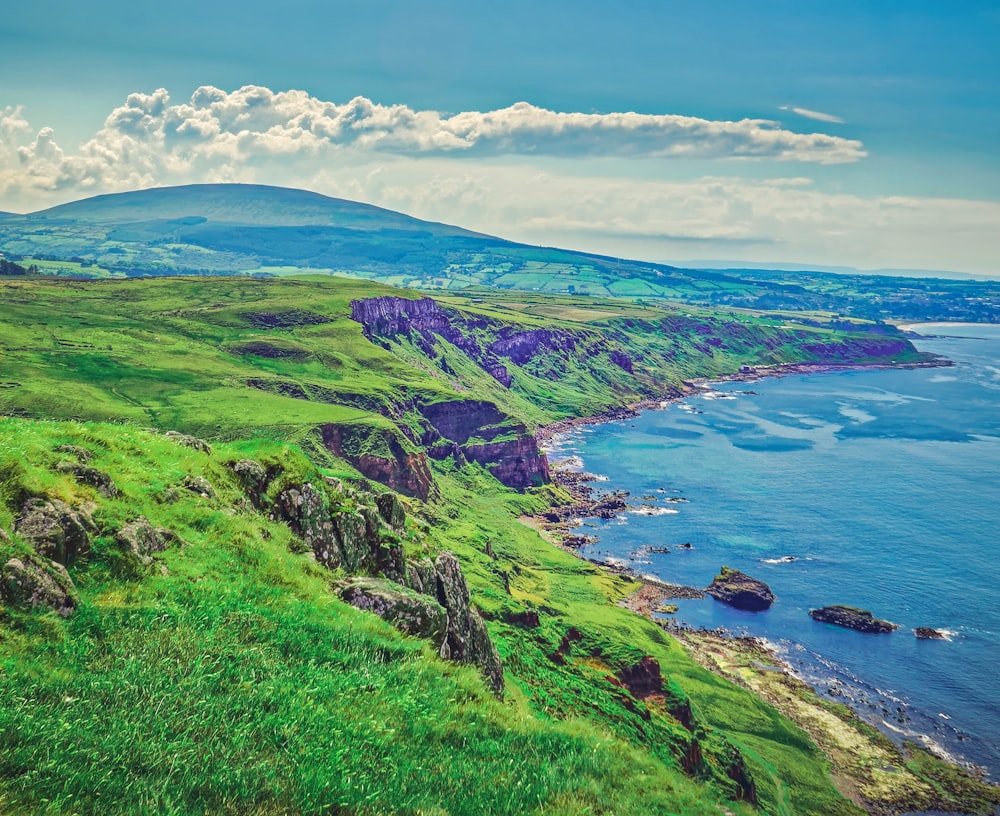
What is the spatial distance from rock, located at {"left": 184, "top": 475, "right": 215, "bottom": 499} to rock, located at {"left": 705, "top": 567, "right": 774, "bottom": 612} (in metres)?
106

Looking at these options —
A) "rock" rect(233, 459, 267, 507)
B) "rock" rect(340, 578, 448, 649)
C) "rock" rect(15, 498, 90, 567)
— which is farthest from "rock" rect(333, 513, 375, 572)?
"rock" rect(15, 498, 90, 567)

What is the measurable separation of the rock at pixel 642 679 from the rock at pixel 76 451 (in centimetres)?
5175

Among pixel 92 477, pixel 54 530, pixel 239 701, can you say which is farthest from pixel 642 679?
pixel 54 530

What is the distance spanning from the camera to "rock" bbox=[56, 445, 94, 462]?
84.5 feet

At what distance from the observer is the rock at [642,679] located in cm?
6400

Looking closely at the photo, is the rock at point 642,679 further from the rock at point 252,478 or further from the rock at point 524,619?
the rock at point 252,478

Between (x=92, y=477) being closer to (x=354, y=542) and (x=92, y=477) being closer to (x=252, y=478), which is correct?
(x=252, y=478)

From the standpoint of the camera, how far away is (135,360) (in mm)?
150625

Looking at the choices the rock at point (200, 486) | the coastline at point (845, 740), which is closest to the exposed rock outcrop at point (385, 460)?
the coastline at point (845, 740)

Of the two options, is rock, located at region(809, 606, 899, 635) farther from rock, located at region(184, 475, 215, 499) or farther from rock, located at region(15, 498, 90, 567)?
rock, located at region(15, 498, 90, 567)

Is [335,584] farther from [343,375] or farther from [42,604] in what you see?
[343,375]

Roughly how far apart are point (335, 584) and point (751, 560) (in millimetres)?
→ 122427

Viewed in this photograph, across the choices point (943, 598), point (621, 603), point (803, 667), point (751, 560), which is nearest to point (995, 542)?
point (943, 598)

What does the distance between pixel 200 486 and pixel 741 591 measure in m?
107
